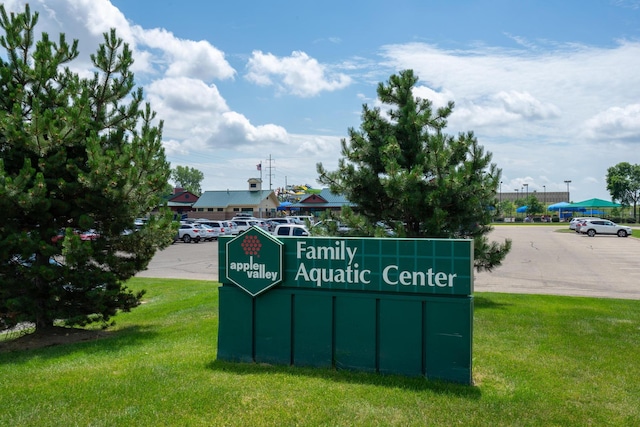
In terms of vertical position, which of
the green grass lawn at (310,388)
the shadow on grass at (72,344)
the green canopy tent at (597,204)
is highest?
the green canopy tent at (597,204)

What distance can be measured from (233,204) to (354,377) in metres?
75.6

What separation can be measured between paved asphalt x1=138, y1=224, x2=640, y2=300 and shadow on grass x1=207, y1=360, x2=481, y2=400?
31.7ft

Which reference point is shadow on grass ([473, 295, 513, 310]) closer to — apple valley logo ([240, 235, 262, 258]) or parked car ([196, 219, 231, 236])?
apple valley logo ([240, 235, 262, 258])

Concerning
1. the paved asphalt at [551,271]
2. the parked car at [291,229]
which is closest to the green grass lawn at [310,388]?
the paved asphalt at [551,271]

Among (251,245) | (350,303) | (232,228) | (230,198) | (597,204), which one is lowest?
(232,228)

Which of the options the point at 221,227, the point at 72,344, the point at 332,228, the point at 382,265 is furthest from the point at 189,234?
the point at 382,265

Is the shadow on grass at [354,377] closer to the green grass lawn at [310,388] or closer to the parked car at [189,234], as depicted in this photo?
the green grass lawn at [310,388]

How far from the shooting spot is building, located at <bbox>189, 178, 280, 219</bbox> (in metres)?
80.1

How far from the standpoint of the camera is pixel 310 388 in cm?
568

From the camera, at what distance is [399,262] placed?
6180 mm

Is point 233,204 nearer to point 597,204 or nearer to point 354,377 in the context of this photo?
point 597,204

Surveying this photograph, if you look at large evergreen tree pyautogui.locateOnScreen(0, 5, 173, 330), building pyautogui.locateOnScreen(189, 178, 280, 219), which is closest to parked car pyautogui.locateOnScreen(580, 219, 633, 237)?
large evergreen tree pyautogui.locateOnScreen(0, 5, 173, 330)

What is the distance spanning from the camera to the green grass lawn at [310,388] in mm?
4891

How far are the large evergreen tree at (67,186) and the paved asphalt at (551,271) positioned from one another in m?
8.99
